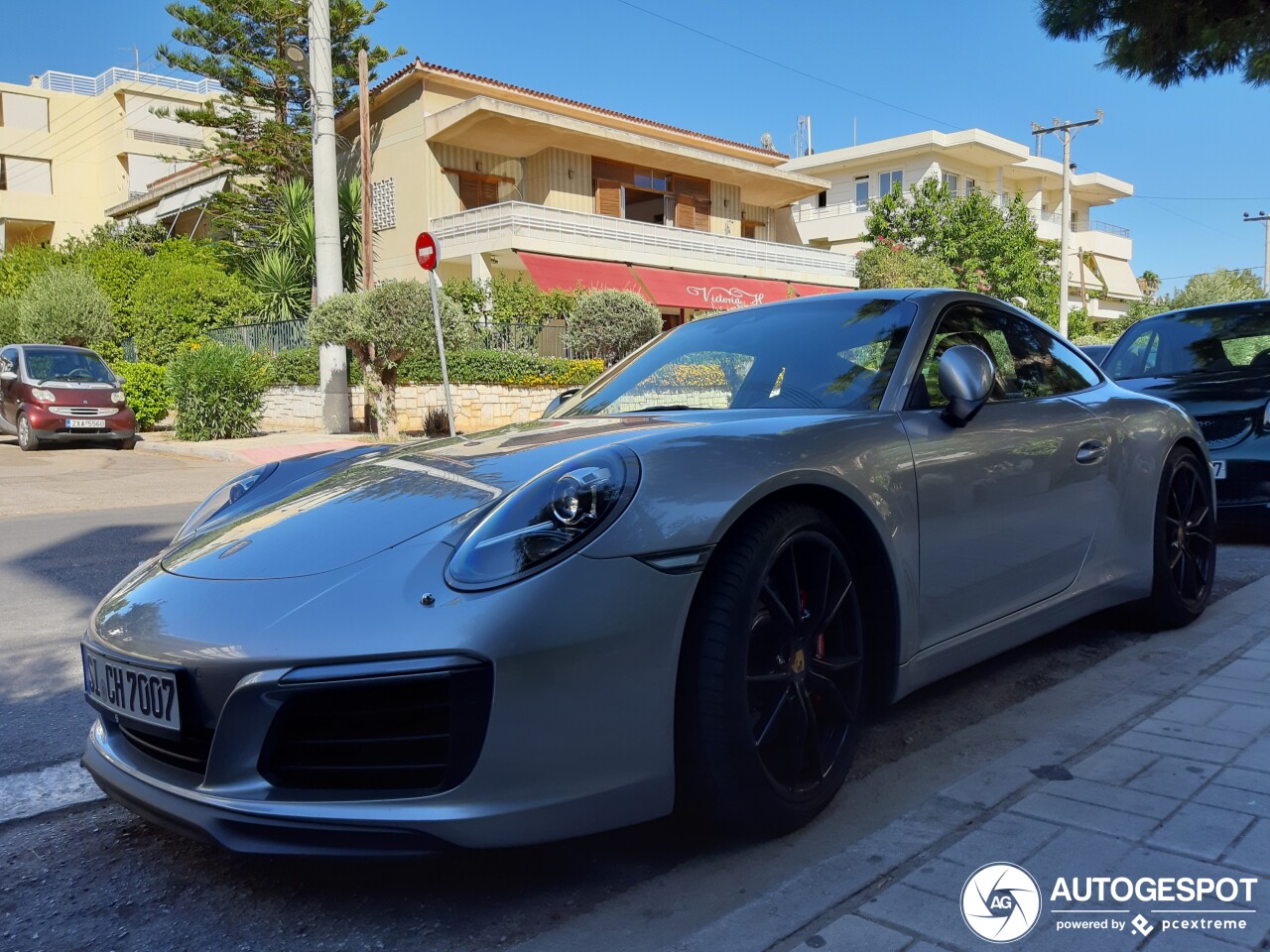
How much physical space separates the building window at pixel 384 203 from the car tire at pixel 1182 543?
2483 cm

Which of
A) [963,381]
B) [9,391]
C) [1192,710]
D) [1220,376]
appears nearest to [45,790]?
[963,381]

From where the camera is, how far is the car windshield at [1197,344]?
6.21 metres

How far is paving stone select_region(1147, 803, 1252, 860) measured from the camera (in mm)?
2109

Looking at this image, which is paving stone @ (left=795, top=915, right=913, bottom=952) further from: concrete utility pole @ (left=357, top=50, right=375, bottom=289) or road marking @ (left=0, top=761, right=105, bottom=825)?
concrete utility pole @ (left=357, top=50, right=375, bottom=289)

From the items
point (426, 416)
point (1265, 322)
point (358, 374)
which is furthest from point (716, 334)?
point (358, 374)

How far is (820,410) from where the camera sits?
268 cm

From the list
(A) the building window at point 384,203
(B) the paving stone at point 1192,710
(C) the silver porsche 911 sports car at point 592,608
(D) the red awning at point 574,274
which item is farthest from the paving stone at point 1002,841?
(A) the building window at point 384,203

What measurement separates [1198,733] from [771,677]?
1.43 metres

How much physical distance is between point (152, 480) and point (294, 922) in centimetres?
998

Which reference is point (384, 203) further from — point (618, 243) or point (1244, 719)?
point (1244, 719)

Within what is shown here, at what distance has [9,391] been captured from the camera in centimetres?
1479

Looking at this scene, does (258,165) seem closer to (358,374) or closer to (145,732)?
(358,374)

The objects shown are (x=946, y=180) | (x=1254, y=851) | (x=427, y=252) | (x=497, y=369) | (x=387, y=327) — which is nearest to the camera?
(x=1254, y=851)

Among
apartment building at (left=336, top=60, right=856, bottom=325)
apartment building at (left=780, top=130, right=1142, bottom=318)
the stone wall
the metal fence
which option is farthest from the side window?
apartment building at (left=780, top=130, right=1142, bottom=318)
